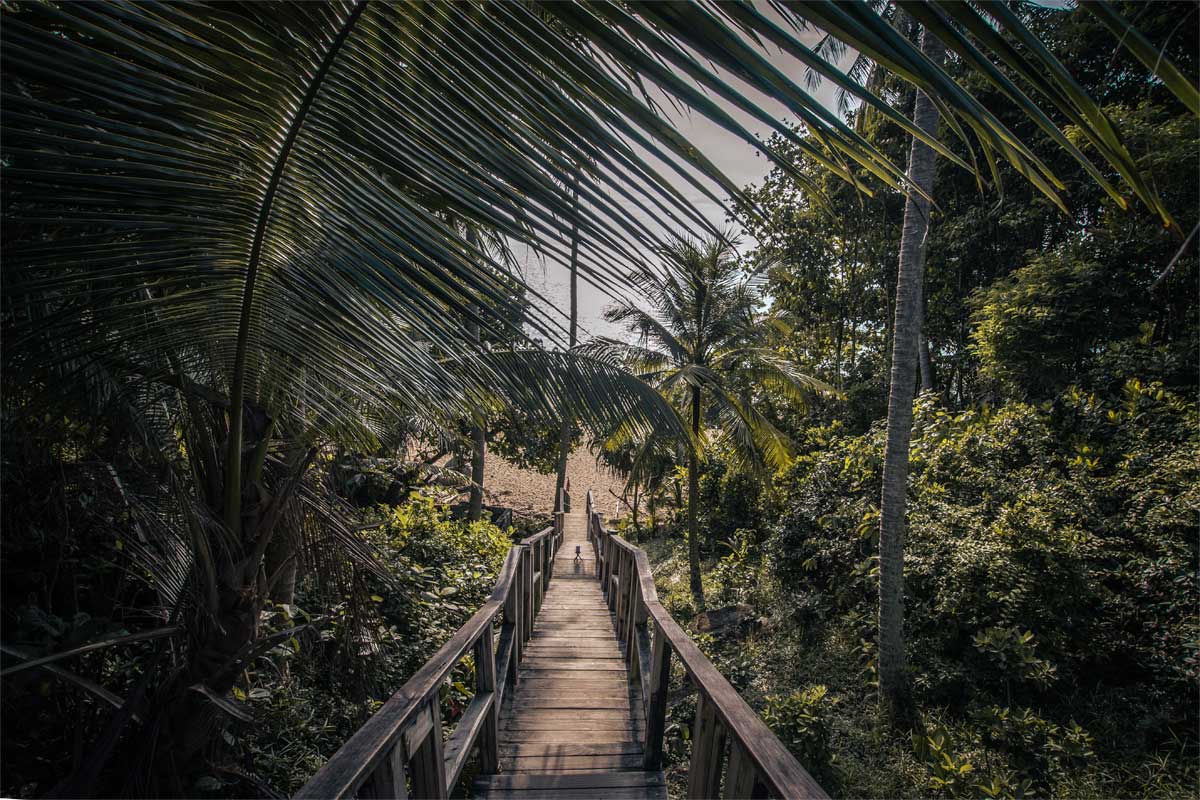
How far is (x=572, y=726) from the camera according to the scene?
352cm

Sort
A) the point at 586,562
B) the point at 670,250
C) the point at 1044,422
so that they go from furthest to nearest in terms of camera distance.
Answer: the point at 586,562 < the point at 1044,422 < the point at 670,250

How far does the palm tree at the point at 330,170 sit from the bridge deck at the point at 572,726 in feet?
5.68

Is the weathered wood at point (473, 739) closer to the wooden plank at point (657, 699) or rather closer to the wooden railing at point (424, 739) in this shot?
the wooden railing at point (424, 739)

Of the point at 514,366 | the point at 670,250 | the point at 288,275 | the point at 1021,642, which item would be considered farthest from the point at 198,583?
the point at 1021,642

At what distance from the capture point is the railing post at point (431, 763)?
192 cm

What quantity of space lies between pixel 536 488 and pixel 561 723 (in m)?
23.0

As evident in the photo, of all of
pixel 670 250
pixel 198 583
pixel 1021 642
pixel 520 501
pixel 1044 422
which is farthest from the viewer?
pixel 520 501

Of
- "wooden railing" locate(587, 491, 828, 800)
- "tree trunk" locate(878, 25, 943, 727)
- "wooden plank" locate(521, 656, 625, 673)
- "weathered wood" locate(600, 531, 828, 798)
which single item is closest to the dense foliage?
"tree trunk" locate(878, 25, 943, 727)

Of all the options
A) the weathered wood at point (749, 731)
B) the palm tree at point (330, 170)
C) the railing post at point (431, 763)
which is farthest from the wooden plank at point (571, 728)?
the palm tree at point (330, 170)

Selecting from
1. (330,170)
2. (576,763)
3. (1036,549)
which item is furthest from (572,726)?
(1036,549)

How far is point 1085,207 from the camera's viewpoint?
8.21 m

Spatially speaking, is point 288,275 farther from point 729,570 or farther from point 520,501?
point 520,501

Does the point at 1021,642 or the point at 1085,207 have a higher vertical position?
the point at 1085,207

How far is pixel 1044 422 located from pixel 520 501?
18.5m
